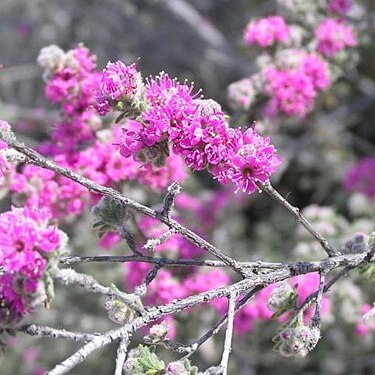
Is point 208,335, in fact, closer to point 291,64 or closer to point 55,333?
point 55,333

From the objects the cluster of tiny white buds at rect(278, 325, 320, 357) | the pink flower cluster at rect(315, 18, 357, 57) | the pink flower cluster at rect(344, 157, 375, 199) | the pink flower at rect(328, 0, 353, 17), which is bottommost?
the cluster of tiny white buds at rect(278, 325, 320, 357)

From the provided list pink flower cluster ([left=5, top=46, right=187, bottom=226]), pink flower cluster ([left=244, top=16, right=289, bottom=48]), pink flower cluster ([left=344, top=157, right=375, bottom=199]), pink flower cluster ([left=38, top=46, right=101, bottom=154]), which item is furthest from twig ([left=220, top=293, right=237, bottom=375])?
pink flower cluster ([left=344, top=157, right=375, bottom=199])

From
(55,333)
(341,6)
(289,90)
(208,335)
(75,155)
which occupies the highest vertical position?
(341,6)

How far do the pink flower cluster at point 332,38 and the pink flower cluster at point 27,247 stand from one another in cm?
253

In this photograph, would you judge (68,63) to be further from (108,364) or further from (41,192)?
(108,364)

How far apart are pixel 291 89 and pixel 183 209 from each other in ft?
5.52

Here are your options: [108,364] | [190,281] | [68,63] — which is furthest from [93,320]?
[68,63]

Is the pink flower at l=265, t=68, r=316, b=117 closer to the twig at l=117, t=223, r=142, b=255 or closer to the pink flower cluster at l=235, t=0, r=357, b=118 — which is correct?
the pink flower cluster at l=235, t=0, r=357, b=118

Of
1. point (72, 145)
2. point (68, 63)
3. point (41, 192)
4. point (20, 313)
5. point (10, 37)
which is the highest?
point (10, 37)

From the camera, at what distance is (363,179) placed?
15.2 feet

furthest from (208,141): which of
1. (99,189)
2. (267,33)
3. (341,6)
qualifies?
(341,6)

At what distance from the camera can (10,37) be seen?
6406 millimetres

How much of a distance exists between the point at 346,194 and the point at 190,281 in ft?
6.28

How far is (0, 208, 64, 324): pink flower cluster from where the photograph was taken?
180 centimetres
